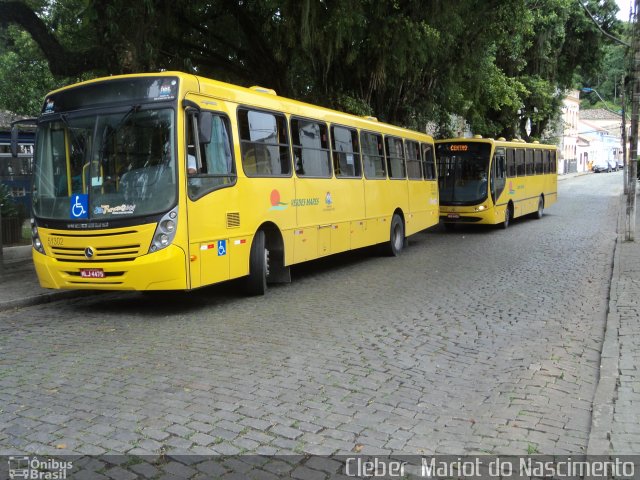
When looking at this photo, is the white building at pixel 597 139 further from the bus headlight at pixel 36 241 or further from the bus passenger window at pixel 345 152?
A: the bus headlight at pixel 36 241

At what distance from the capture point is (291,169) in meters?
10.5

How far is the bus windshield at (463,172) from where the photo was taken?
64.5 feet

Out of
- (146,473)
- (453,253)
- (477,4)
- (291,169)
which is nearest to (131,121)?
(291,169)

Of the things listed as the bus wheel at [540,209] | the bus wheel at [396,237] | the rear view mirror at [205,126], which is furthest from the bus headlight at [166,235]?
the bus wheel at [540,209]

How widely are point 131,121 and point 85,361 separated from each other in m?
3.37

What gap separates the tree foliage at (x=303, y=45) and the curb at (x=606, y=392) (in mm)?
8543

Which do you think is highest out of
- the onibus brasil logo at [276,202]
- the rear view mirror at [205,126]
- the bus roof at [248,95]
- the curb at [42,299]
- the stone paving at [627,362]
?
the bus roof at [248,95]

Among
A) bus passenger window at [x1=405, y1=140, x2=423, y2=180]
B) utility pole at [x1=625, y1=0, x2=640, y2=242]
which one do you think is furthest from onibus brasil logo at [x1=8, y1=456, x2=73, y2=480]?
utility pole at [x1=625, y1=0, x2=640, y2=242]

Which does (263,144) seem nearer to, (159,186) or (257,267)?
(257,267)

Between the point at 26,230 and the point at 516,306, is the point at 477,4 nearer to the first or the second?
the point at 516,306

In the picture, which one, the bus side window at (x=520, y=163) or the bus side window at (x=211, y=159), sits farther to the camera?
the bus side window at (x=520, y=163)

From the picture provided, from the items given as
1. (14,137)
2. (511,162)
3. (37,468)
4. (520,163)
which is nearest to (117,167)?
(14,137)

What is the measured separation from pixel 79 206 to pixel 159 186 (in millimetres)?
1125

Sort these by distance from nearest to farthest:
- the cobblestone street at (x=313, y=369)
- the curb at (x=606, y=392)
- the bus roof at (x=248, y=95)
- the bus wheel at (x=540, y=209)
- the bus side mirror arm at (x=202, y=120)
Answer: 1. the curb at (x=606, y=392)
2. the cobblestone street at (x=313, y=369)
3. the bus side mirror arm at (x=202, y=120)
4. the bus roof at (x=248, y=95)
5. the bus wheel at (x=540, y=209)
